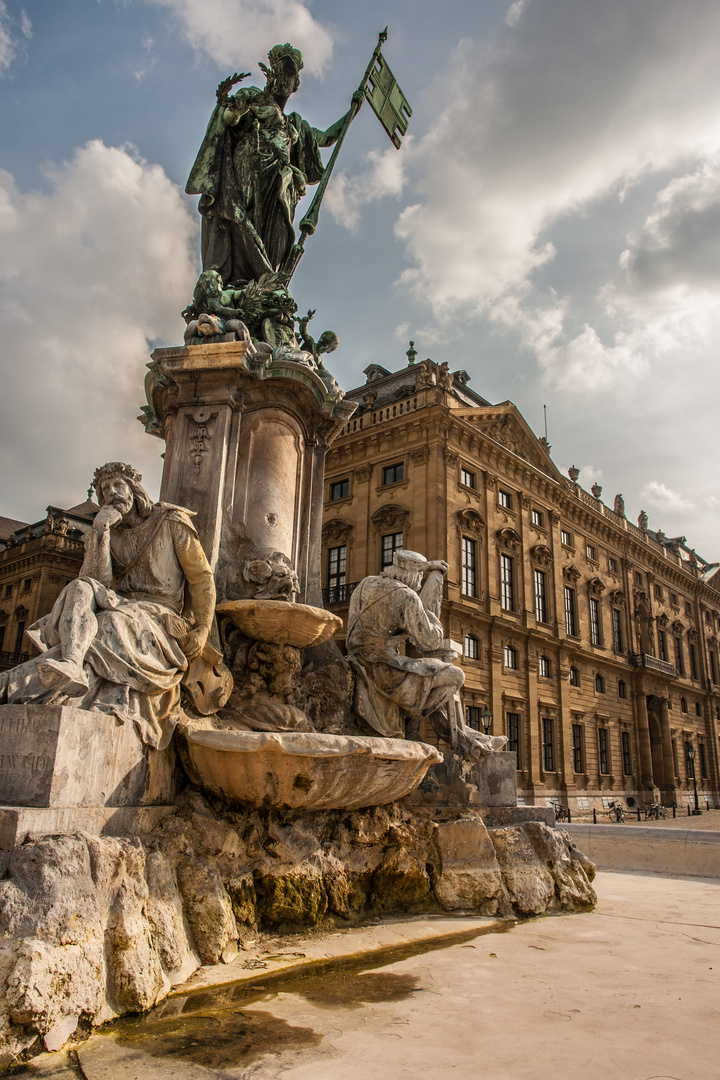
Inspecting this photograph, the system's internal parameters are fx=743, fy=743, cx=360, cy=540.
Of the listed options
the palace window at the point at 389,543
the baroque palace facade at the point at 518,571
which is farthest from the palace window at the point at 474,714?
the palace window at the point at 389,543

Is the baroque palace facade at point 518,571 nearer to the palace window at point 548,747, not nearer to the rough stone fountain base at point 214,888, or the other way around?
the palace window at point 548,747

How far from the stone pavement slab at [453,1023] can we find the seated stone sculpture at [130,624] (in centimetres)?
151

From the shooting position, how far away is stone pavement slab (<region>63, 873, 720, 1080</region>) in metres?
2.59

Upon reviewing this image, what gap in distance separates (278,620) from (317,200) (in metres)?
5.40

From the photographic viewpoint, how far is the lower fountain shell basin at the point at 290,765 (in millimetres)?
4125

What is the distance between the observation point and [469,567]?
1201 inches

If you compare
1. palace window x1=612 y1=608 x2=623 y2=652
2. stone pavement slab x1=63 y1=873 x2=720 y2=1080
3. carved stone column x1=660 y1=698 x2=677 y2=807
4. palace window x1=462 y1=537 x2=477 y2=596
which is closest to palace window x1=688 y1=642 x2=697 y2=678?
carved stone column x1=660 y1=698 x2=677 y2=807

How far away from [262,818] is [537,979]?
1.73 metres

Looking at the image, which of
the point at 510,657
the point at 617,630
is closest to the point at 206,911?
the point at 510,657

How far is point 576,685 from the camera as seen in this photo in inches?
1442

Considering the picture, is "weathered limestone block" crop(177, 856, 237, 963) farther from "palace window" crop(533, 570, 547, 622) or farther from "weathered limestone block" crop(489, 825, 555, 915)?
"palace window" crop(533, 570, 547, 622)

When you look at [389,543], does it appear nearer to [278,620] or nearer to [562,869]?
[562,869]

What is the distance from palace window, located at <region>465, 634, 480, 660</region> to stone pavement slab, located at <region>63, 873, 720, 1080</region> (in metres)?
24.9

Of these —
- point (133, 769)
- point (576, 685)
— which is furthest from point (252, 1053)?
point (576, 685)
